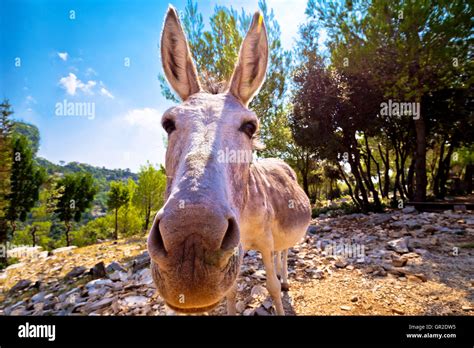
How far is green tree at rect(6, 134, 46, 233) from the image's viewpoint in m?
14.3

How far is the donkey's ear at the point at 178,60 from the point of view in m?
2.67

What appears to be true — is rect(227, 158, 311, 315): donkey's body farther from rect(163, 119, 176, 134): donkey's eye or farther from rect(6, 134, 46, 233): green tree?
rect(6, 134, 46, 233): green tree

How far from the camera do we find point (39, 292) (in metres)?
6.44

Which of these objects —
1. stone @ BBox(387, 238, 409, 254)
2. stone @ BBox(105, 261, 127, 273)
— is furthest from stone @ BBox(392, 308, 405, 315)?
stone @ BBox(105, 261, 127, 273)

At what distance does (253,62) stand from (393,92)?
37.9 ft

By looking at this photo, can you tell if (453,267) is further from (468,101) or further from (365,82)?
(468,101)

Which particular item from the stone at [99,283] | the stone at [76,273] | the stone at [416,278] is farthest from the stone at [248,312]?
the stone at [76,273]

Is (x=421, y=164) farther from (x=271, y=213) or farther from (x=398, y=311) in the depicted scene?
(x=271, y=213)

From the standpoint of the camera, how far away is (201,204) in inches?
48.1

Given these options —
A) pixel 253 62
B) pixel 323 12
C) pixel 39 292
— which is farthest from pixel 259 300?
pixel 323 12

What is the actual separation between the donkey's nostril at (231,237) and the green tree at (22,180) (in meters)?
18.6

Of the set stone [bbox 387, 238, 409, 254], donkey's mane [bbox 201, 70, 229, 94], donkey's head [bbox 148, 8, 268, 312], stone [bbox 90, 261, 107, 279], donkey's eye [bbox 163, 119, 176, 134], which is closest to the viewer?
donkey's head [bbox 148, 8, 268, 312]

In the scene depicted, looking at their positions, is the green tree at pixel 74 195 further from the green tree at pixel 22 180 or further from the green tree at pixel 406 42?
the green tree at pixel 406 42

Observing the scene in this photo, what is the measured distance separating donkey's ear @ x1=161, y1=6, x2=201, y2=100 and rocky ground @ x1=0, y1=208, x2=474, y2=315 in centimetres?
391
